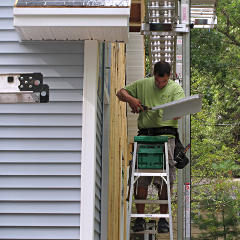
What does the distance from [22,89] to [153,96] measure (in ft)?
7.63

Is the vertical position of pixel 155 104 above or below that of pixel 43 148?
above

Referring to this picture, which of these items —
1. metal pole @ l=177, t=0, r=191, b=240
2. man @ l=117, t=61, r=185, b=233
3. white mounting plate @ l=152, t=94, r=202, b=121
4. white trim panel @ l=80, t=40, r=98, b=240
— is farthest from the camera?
metal pole @ l=177, t=0, r=191, b=240

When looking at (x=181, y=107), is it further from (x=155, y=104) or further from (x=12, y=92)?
(x=12, y=92)

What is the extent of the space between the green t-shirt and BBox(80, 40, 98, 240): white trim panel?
1.05 metres

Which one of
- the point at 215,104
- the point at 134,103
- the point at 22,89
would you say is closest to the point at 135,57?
the point at 134,103

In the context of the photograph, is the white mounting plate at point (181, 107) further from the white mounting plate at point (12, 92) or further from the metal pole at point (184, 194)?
the white mounting plate at point (12, 92)

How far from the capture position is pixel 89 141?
230 inches

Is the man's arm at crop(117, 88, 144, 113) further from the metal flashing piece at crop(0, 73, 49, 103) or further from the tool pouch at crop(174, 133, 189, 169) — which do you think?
the metal flashing piece at crop(0, 73, 49, 103)

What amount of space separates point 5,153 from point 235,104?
18948 millimetres

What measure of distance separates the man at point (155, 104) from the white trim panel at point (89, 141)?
2.75 ft

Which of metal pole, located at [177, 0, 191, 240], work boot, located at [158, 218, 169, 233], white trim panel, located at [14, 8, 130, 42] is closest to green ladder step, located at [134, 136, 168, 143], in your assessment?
metal pole, located at [177, 0, 191, 240]

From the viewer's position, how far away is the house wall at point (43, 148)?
577cm

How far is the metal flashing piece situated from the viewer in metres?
4.88

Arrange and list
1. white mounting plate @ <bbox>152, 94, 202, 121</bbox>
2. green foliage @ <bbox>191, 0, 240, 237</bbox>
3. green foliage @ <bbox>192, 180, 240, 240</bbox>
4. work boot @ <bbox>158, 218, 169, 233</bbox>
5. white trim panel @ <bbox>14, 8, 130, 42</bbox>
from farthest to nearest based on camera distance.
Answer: green foliage @ <bbox>191, 0, 240, 237</bbox>
green foliage @ <bbox>192, 180, 240, 240</bbox>
work boot @ <bbox>158, 218, 169, 233</bbox>
white mounting plate @ <bbox>152, 94, 202, 121</bbox>
white trim panel @ <bbox>14, 8, 130, 42</bbox>
